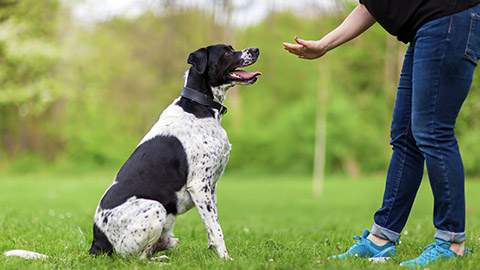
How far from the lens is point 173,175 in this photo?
3189mm

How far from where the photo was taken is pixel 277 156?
76.3 ft

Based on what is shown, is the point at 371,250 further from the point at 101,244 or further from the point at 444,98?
the point at 101,244

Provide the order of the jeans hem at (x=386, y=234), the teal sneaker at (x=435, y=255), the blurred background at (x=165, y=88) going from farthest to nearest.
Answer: the blurred background at (x=165, y=88), the jeans hem at (x=386, y=234), the teal sneaker at (x=435, y=255)

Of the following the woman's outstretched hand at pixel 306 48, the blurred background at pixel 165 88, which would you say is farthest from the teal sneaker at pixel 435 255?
the blurred background at pixel 165 88

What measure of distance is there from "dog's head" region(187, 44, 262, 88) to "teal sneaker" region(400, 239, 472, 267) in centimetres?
163

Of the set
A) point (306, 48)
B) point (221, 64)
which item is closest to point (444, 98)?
point (306, 48)

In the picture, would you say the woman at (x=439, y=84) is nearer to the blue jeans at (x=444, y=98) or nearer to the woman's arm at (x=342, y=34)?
the blue jeans at (x=444, y=98)

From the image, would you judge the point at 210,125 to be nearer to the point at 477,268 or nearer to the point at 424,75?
the point at 424,75

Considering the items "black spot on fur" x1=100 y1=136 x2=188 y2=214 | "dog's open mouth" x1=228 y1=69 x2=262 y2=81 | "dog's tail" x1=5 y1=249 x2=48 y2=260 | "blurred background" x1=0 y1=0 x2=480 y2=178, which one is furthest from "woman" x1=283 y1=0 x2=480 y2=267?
"blurred background" x1=0 y1=0 x2=480 y2=178

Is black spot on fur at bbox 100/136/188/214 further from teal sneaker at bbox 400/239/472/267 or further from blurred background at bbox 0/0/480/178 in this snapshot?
blurred background at bbox 0/0/480/178

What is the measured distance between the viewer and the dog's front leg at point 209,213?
3.23 meters

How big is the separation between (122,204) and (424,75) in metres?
1.96

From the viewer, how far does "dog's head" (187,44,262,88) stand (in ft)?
11.7

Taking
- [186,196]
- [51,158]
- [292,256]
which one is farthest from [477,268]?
[51,158]
